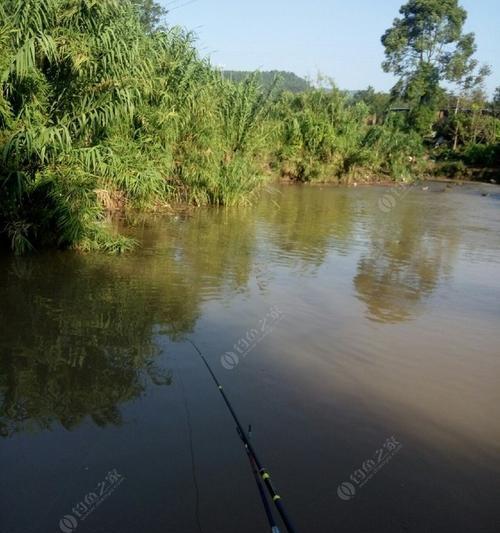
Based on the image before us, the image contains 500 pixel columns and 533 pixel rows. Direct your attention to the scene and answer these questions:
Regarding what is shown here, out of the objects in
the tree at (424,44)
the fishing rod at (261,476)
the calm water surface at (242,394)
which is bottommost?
the calm water surface at (242,394)

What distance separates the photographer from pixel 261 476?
2.74 m

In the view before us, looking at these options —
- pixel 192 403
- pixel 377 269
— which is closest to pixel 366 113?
pixel 377 269

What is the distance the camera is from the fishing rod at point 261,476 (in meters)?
2.22

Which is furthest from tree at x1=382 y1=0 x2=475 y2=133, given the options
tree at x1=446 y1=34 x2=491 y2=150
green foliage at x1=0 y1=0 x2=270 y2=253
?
green foliage at x1=0 y1=0 x2=270 y2=253

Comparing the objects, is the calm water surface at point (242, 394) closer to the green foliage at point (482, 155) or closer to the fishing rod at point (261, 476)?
the fishing rod at point (261, 476)

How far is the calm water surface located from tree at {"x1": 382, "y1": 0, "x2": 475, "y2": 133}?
34.3 m

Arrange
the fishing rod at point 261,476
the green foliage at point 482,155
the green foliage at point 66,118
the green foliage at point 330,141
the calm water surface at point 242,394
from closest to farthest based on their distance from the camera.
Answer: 1. the fishing rod at point 261,476
2. the calm water surface at point 242,394
3. the green foliage at point 66,118
4. the green foliage at point 330,141
5. the green foliage at point 482,155

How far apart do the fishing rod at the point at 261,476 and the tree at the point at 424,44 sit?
38.4 meters

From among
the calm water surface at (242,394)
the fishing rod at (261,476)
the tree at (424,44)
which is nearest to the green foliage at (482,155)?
the tree at (424,44)

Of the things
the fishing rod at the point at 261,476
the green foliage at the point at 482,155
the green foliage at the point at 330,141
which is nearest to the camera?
the fishing rod at the point at 261,476

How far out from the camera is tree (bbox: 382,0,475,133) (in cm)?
3912

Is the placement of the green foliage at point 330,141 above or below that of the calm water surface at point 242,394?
above

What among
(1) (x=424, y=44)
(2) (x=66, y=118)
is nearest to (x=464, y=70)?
(1) (x=424, y=44)

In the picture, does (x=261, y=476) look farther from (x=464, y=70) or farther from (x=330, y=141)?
(x=464, y=70)
